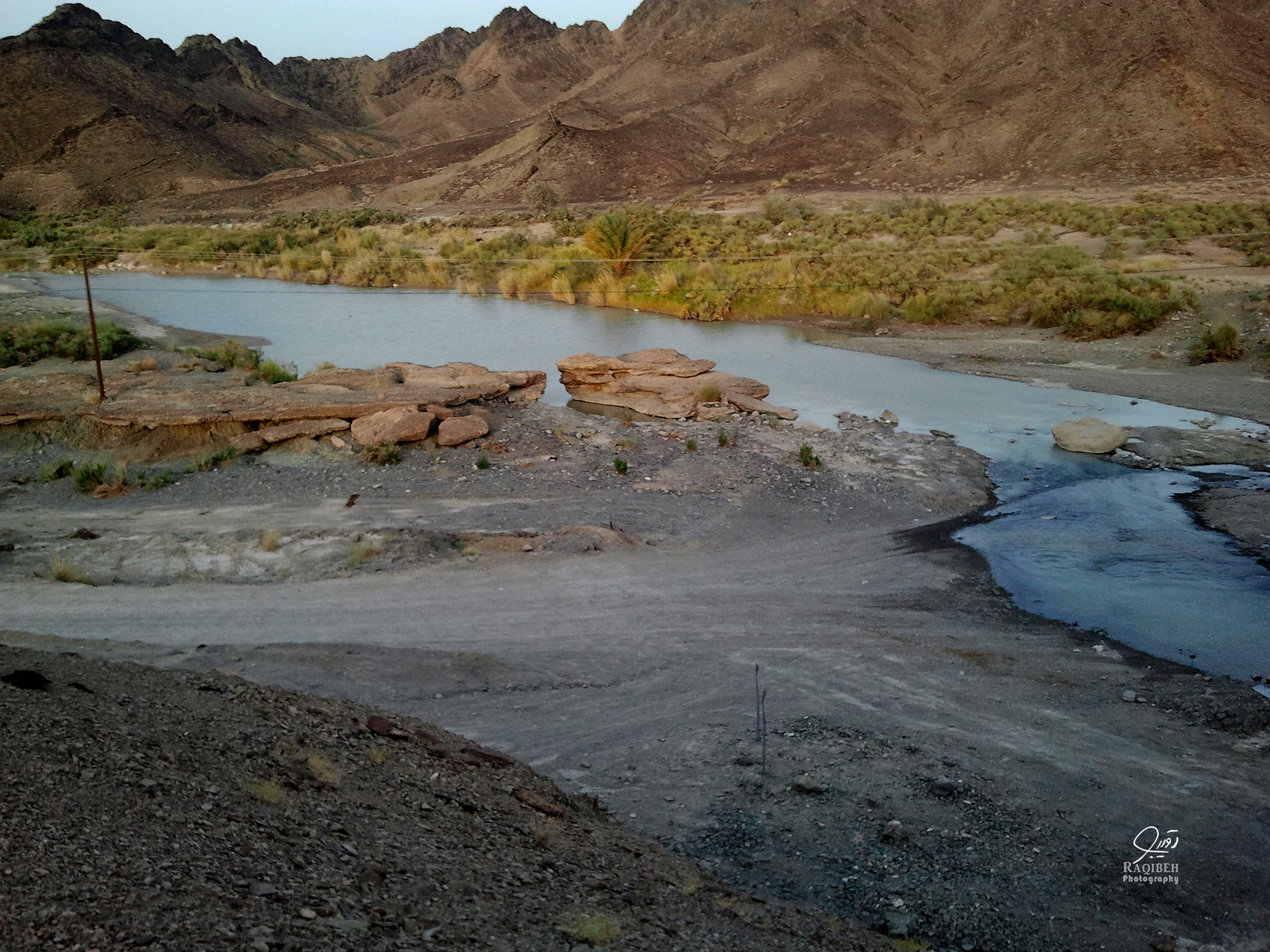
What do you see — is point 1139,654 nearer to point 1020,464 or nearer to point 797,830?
point 797,830

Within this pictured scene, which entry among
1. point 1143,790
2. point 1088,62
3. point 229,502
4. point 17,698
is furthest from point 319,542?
point 1088,62

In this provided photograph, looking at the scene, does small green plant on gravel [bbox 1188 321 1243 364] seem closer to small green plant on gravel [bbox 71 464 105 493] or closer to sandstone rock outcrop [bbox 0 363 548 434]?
sandstone rock outcrop [bbox 0 363 548 434]

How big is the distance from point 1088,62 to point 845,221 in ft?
92.0

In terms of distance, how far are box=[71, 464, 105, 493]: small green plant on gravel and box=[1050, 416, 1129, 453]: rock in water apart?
551 inches

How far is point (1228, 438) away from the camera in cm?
1544

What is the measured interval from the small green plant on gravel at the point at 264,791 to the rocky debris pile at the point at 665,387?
486 inches

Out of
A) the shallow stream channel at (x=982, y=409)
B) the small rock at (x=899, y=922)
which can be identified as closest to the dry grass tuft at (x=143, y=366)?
the shallow stream channel at (x=982, y=409)

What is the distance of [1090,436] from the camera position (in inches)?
599

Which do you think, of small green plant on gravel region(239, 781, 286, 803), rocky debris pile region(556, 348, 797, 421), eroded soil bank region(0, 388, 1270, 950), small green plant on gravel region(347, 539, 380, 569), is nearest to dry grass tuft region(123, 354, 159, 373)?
eroded soil bank region(0, 388, 1270, 950)

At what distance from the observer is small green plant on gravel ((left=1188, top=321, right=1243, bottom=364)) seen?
65.7 feet

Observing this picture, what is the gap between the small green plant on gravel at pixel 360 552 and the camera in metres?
10.5

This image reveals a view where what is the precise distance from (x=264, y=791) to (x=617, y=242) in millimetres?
28478

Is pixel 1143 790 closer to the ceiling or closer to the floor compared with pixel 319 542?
closer to the floor

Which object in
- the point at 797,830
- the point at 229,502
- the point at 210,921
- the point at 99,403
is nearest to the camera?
the point at 210,921
